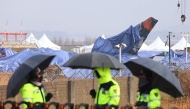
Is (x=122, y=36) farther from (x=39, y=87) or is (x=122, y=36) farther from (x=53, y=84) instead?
(x=39, y=87)

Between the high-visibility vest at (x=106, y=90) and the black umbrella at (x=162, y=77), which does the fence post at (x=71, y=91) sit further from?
the black umbrella at (x=162, y=77)

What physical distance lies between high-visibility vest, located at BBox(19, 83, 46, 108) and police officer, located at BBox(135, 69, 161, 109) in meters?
1.53

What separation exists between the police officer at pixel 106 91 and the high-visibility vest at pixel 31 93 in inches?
35.5

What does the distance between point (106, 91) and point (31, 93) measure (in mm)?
1137

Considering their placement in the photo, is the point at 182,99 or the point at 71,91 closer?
the point at 71,91

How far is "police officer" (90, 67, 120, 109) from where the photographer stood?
7.20 meters

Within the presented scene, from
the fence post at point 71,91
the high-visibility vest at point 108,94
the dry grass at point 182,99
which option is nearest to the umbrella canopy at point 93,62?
the high-visibility vest at point 108,94

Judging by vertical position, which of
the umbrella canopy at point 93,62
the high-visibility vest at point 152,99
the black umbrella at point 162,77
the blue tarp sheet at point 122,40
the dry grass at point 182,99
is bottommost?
the dry grass at point 182,99

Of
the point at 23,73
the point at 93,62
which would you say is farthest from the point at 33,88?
the point at 93,62

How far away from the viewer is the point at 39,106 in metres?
7.05

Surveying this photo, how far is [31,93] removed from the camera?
282 inches

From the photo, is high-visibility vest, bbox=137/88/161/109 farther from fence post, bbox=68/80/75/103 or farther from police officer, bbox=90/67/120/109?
fence post, bbox=68/80/75/103

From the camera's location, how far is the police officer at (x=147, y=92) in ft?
22.8

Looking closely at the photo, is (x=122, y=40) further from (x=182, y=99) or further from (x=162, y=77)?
(x=162, y=77)
